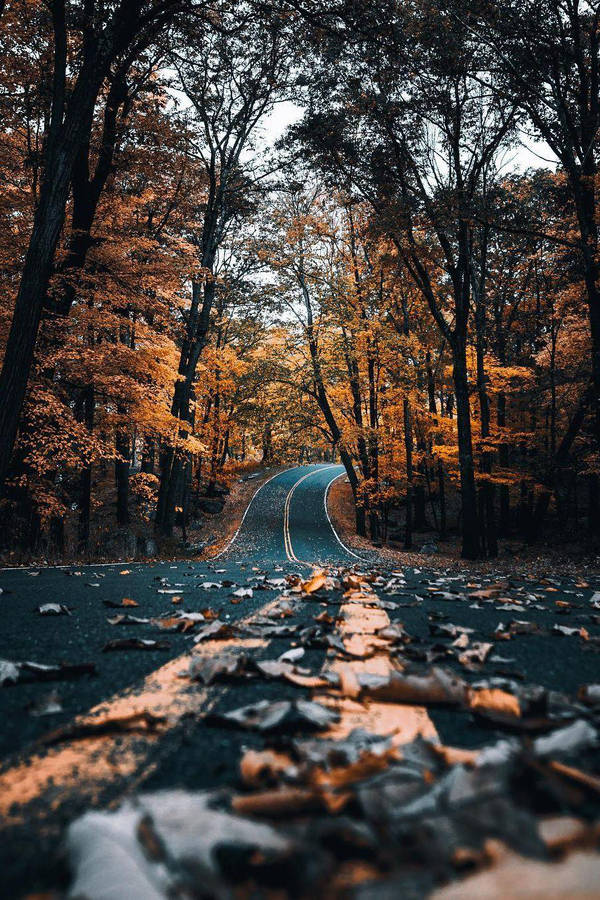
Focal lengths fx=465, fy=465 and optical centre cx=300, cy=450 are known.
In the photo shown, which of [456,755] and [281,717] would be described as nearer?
[456,755]

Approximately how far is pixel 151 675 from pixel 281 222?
822 inches

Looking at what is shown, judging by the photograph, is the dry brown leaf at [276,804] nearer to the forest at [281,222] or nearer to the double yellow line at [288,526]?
the forest at [281,222]

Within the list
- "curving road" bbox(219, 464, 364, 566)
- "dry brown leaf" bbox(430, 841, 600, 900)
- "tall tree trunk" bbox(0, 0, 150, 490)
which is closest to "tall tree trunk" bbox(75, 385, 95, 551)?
"curving road" bbox(219, 464, 364, 566)

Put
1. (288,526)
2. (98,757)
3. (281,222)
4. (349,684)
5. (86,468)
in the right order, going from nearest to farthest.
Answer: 1. (98,757)
2. (349,684)
3. (86,468)
4. (281,222)
5. (288,526)

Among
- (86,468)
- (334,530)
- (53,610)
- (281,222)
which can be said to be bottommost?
(334,530)

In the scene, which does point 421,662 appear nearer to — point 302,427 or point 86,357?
point 86,357

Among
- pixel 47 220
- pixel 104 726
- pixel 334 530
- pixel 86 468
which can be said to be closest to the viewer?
pixel 104 726

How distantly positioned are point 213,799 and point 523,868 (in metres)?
0.52

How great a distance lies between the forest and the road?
3856mm

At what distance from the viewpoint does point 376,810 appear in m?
0.79

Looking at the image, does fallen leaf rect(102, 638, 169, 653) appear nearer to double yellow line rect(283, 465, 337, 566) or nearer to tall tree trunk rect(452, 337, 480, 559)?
tall tree trunk rect(452, 337, 480, 559)

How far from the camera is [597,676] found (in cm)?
178

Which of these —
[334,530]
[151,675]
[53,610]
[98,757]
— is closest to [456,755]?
[98,757]

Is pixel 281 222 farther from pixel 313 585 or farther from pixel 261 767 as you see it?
pixel 261 767
